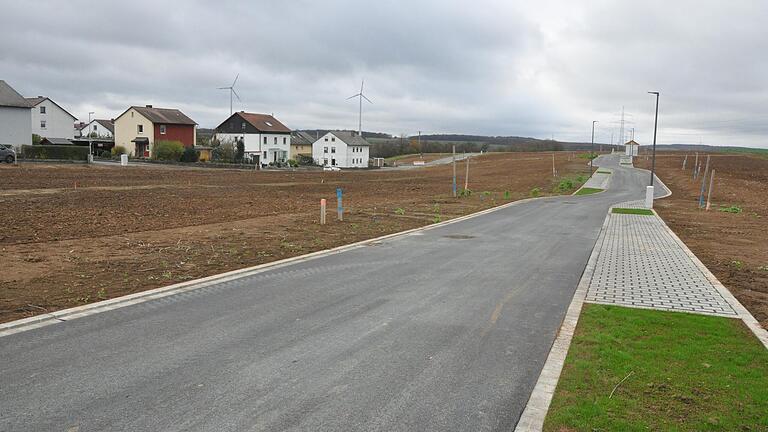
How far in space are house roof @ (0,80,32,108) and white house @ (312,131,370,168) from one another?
47024mm

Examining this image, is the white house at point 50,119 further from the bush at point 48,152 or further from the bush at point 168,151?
the bush at point 48,152

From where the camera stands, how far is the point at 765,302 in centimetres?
959

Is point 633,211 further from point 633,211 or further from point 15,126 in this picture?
point 15,126

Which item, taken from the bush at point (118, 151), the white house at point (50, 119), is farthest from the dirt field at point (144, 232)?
the white house at point (50, 119)

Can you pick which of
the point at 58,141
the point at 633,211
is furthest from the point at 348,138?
the point at 633,211

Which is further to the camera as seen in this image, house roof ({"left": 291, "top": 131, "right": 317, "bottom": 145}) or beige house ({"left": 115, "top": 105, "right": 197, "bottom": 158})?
house roof ({"left": 291, "top": 131, "right": 317, "bottom": 145})

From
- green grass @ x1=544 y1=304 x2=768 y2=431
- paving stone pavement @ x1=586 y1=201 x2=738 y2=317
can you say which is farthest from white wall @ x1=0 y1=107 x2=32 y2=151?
green grass @ x1=544 y1=304 x2=768 y2=431

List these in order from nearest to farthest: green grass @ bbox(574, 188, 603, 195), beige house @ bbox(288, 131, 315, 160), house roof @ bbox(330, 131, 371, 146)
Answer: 1. green grass @ bbox(574, 188, 603, 195)
2. house roof @ bbox(330, 131, 371, 146)
3. beige house @ bbox(288, 131, 315, 160)

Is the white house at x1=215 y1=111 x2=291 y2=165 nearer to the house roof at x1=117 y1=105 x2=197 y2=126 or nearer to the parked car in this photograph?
the house roof at x1=117 y1=105 x2=197 y2=126

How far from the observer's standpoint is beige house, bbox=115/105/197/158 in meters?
74.3

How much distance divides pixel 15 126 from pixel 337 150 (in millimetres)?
51072

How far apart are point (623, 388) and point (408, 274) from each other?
5.82 m

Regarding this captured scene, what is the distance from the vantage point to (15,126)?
5603 cm

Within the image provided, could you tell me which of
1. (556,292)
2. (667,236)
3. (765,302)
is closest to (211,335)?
(556,292)
